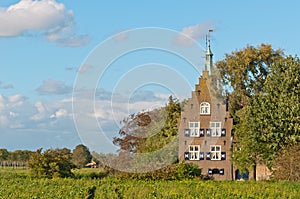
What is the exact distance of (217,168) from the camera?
5788cm

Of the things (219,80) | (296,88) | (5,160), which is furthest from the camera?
(5,160)

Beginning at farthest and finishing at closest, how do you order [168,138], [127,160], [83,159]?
[83,159] → [168,138] → [127,160]

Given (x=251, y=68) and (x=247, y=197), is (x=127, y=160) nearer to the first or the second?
(x=251, y=68)

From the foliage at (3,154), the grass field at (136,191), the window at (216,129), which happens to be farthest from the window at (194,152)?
the foliage at (3,154)

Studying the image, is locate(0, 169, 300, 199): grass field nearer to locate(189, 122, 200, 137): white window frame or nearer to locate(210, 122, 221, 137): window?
locate(210, 122, 221, 137): window

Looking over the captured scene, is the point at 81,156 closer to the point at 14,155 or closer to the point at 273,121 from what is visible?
the point at 14,155

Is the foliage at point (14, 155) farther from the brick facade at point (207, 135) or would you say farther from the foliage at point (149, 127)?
the brick facade at point (207, 135)

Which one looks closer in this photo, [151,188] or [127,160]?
[151,188]

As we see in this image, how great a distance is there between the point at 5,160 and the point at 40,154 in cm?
4340

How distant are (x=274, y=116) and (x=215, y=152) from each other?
441 inches

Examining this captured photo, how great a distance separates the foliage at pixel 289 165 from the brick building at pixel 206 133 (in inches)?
564

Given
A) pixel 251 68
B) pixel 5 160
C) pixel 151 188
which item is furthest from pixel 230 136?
pixel 5 160

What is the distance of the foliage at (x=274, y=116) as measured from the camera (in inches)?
1879

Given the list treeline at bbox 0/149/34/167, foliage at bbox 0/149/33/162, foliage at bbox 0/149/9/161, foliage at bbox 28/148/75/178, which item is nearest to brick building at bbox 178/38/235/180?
foliage at bbox 28/148/75/178
